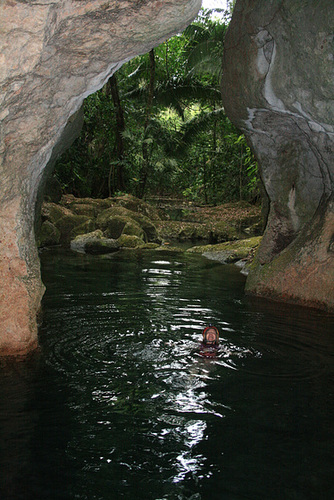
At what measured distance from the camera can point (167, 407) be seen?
4035 millimetres

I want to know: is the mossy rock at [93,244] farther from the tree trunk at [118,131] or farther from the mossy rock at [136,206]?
the tree trunk at [118,131]

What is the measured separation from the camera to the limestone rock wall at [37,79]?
3928mm

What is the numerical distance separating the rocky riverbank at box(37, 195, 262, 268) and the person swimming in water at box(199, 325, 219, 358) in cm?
767

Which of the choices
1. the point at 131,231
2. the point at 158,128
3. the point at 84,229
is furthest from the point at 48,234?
the point at 158,128

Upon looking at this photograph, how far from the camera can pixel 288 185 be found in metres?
8.66

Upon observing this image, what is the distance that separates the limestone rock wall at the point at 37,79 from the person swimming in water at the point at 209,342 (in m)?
1.83

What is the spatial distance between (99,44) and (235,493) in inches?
154

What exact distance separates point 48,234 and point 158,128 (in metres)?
8.26

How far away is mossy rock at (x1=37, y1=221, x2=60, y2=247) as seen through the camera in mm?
14346

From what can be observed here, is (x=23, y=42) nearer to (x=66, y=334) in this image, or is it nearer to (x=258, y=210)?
(x=66, y=334)

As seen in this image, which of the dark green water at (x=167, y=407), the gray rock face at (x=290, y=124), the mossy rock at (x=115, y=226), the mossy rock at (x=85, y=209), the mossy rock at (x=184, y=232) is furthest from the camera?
the mossy rock at (x=184, y=232)

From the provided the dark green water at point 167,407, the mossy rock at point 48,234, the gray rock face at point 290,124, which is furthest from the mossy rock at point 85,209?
the dark green water at point 167,407

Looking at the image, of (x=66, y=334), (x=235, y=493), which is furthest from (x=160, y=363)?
(x=235, y=493)

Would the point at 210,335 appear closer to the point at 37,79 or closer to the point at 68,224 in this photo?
the point at 37,79
